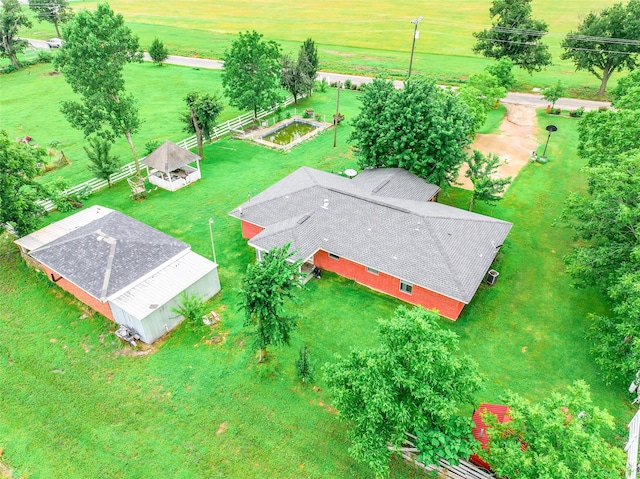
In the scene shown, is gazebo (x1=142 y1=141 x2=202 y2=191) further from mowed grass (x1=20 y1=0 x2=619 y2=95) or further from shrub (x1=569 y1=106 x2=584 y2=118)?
shrub (x1=569 y1=106 x2=584 y2=118)

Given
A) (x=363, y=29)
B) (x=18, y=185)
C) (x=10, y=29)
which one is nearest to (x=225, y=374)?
(x=18, y=185)

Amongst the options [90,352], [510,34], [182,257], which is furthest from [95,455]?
[510,34]

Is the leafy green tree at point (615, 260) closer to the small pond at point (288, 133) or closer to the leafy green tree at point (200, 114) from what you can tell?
the small pond at point (288, 133)

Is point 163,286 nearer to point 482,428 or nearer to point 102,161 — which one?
point 482,428

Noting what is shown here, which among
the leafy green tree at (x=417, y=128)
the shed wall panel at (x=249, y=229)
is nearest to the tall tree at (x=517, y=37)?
the leafy green tree at (x=417, y=128)

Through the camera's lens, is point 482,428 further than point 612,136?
No

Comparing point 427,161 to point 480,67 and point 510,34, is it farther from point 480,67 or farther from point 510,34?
point 480,67

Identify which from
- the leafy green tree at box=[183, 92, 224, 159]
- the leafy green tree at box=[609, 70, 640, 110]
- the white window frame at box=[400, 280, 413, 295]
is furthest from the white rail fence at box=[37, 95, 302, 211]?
the leafy green tree at box=[609, 70, 640, 110]
